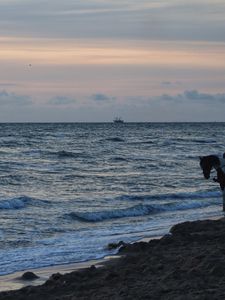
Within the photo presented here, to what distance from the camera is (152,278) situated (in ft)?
26.2

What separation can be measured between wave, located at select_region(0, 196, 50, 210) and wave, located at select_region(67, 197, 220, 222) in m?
1.80

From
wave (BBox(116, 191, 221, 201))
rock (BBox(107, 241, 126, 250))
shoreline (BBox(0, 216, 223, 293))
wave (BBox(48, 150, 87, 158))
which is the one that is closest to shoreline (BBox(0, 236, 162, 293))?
shoreline (BBox(0, 216, 223, 293))

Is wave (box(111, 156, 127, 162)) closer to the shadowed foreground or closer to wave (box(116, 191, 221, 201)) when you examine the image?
wave (box(116, 191, 221, 201))

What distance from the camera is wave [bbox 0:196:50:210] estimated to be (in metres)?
17.7

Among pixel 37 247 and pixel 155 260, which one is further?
pixel 37 247

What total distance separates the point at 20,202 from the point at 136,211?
3.10 metres

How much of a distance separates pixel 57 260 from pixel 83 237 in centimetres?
267

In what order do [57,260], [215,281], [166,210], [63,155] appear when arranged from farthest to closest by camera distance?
[63,155] → [166,210] → [57,260] → [215,281]

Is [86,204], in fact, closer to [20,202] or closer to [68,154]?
[20,202]

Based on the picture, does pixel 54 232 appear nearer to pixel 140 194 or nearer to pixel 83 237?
pixel 83 237

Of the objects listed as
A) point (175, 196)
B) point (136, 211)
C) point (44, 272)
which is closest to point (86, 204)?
point (136, 211)

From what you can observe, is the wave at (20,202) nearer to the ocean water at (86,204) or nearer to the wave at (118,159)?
the ocean water at (86,204)

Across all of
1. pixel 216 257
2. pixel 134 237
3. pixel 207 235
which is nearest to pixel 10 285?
pixel 216 257

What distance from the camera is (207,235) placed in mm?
11219
